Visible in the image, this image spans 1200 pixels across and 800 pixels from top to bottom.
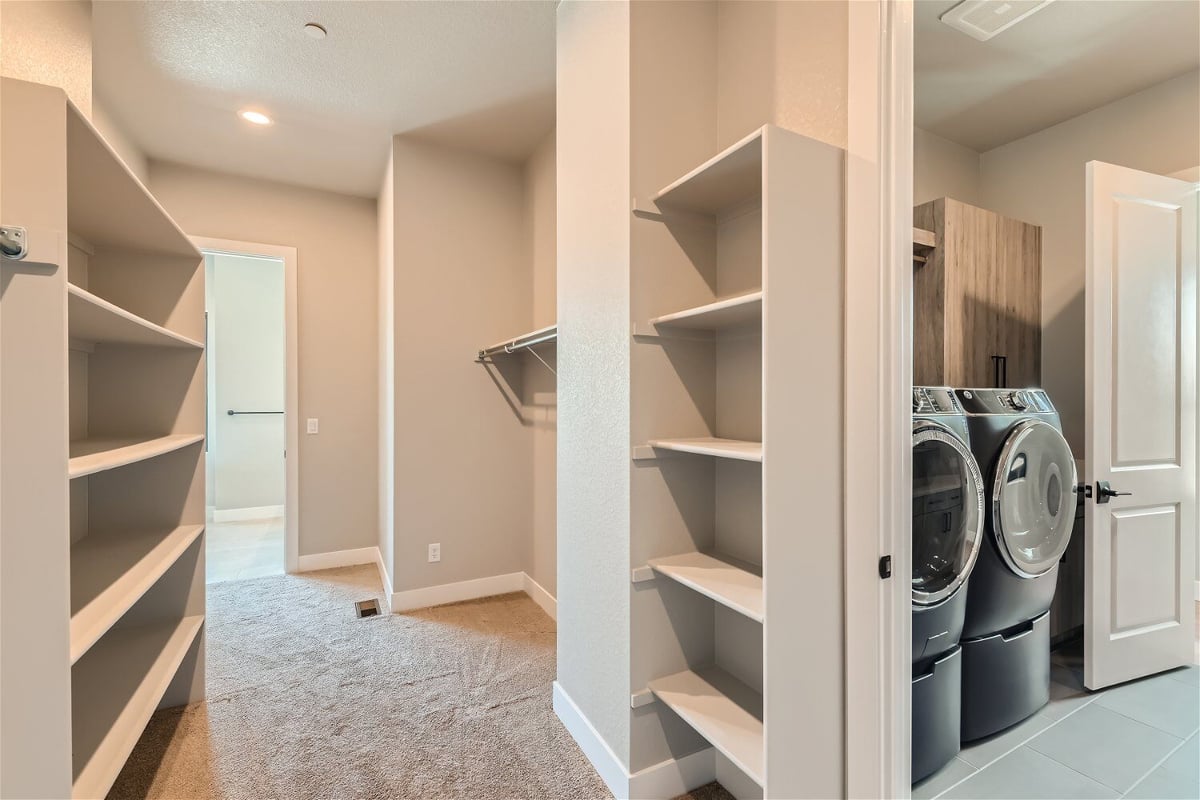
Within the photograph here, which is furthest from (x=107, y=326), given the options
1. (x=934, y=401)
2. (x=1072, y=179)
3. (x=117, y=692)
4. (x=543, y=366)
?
(x=1072, y=179)

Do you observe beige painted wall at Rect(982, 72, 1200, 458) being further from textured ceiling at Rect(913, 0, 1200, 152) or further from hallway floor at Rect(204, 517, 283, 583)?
hallway floor at Rect(204, 517, 283, 583)

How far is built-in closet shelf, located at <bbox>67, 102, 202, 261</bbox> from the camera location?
117 centimetres

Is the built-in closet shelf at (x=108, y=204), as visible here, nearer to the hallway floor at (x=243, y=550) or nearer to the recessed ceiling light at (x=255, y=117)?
the recessed ceiling light at (x=255, y=117)

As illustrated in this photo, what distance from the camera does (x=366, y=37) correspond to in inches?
91.2

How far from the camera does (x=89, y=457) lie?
1.34 metres

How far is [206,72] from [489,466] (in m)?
2.46

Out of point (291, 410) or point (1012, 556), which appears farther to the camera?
point (291, 410)

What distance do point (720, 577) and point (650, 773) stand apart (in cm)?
67

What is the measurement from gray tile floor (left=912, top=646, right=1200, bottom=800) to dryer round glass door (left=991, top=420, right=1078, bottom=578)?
0.57 m

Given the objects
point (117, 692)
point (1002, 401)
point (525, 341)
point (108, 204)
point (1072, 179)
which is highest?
point (1072, 179)

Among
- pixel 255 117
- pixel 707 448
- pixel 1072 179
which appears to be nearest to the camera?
pixel 707 448

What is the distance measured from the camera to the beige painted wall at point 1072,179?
250cm

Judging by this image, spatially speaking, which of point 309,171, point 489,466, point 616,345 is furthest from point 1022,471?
point 309,171

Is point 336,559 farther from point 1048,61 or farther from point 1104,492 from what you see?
point 1048,61
